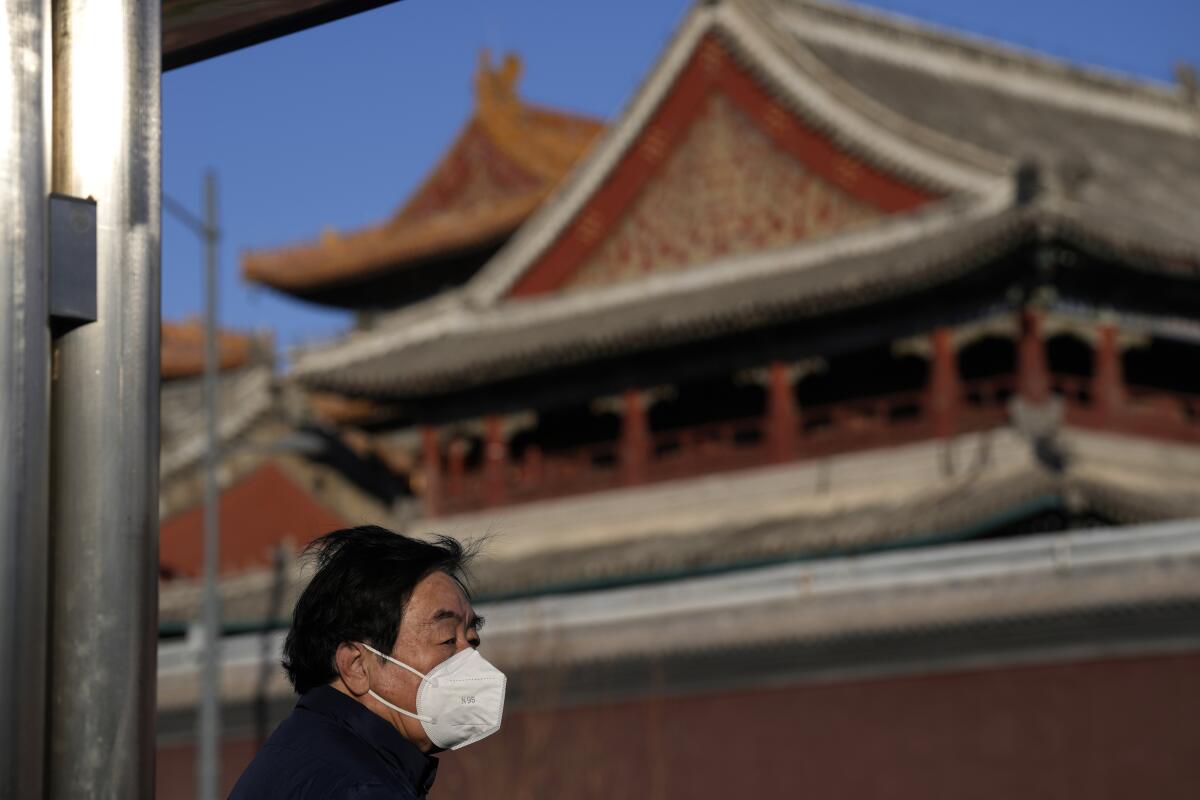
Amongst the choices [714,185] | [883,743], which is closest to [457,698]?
[883,743]

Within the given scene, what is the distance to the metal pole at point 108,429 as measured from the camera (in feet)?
7.70

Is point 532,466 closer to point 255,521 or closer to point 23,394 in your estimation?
point 255,521

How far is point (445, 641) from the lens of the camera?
3180mm

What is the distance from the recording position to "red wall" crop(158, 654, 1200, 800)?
594 inches

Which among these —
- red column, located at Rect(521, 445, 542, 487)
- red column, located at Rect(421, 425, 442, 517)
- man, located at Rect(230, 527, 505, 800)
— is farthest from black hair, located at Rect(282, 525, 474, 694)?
red column, located at Rect(421, 425, 442, 517)

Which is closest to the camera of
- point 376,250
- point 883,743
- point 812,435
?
point 883,743

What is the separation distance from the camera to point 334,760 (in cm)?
294

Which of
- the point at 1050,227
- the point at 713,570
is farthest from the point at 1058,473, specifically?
the point at 713,570

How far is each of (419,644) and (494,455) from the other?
20977mm

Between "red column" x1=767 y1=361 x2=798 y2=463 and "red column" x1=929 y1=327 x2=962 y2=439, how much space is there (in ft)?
5.03

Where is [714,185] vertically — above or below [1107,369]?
above

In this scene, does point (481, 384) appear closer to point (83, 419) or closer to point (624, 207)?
point (624, 207)

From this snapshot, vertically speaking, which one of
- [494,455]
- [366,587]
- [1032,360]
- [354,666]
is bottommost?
[354,666]

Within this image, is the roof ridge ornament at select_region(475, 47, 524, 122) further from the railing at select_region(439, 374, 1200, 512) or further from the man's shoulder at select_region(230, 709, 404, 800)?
the man's shoulder at select_region(230, 709, 404, 800)
